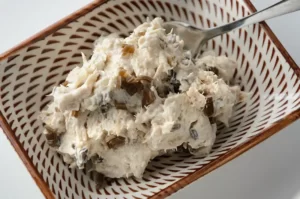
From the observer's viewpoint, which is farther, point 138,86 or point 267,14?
point 267,14

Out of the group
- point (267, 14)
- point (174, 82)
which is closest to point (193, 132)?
point (174, 82)

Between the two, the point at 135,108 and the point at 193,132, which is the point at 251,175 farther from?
the point at 135,108

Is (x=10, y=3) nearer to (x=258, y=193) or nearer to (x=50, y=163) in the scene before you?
(x=50, y=163)

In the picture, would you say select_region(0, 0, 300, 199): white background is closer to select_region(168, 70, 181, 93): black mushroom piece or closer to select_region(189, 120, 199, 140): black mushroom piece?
select_region(189, 120, 199, 140): black mushroom piece

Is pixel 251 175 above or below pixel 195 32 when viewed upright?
below

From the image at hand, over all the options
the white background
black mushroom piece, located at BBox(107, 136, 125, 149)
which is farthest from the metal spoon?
black mushroom piece, located at BBox(107, 136, 125, 149)

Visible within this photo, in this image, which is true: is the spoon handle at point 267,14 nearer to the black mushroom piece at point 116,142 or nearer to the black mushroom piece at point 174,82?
the black mushroom piece at point 174,82

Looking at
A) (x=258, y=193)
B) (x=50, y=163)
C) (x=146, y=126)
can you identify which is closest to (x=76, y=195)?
(x=50, y=163)

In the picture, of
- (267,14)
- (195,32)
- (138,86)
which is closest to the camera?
(138,86)
